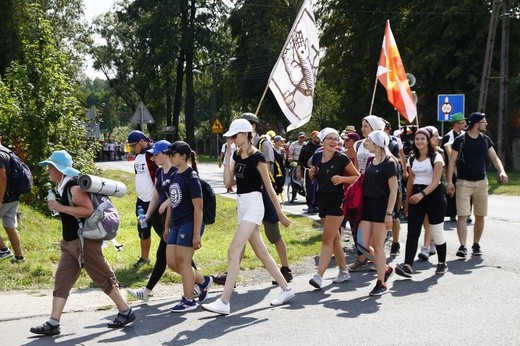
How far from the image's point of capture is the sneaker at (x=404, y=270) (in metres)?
8.20

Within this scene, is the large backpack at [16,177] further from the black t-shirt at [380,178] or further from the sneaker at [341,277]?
the black t-shirt at [380,178]

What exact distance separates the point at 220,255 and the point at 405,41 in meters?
28.7

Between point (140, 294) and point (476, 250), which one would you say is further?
point (476, 250)

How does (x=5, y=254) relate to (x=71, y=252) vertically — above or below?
below

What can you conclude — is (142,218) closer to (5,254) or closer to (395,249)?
(5,254)

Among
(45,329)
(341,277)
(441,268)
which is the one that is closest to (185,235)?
(45,329)

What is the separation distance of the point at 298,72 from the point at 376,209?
10.8 ft

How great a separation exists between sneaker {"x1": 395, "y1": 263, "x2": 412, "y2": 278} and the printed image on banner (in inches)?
102

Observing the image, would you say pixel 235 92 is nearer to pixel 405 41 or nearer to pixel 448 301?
pixel 405 41

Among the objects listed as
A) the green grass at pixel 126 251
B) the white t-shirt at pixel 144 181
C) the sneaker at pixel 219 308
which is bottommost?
the green grass at pixel 126 251

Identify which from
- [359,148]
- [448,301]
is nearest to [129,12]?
[359,148]

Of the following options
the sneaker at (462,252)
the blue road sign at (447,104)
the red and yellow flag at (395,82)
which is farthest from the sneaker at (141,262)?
the blue road sign at (447,104)

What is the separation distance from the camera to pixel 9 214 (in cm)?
962

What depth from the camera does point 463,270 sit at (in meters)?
8.62
